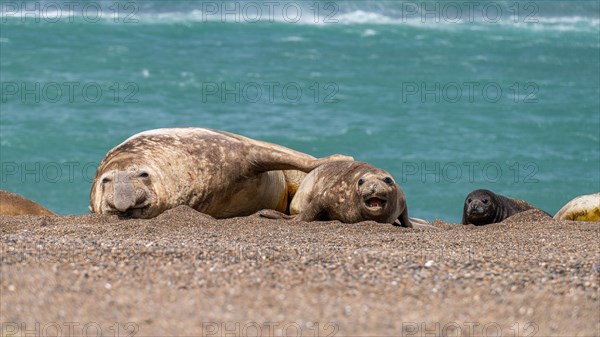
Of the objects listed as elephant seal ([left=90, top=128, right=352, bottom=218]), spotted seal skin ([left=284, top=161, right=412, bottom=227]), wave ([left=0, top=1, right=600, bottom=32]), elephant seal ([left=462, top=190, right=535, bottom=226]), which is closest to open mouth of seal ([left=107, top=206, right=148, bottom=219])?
elephant seal ([left=90, top=128, right=352, bottom=218])

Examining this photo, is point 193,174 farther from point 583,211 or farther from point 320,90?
point 320,90

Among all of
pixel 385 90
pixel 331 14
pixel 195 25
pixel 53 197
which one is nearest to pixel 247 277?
pixel 53 197

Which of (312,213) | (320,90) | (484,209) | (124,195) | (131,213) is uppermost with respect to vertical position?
(124,195)

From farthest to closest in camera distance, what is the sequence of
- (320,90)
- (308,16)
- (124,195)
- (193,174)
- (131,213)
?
1. (308,16)
2. (320,90)
3. (193,174)
4. (131,213)
5. (124,195)

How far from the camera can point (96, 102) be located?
1156 inches

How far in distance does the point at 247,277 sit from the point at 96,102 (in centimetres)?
2444

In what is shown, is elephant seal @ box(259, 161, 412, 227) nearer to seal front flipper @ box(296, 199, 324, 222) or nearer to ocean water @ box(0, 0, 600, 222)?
seal front flipper @ box(296, 199, 324, 222)

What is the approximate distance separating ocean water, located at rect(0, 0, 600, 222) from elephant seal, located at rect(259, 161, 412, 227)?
1151cm

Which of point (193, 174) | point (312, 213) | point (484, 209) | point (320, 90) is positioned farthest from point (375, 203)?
point (320, 90)

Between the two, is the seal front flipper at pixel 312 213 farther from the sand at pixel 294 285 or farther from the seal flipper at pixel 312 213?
the sand at pixel 294 285

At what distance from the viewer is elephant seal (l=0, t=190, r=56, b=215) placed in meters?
10.5

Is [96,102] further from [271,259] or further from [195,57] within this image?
→ [271,259]

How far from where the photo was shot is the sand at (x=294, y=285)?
4.78 m

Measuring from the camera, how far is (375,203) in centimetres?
926
